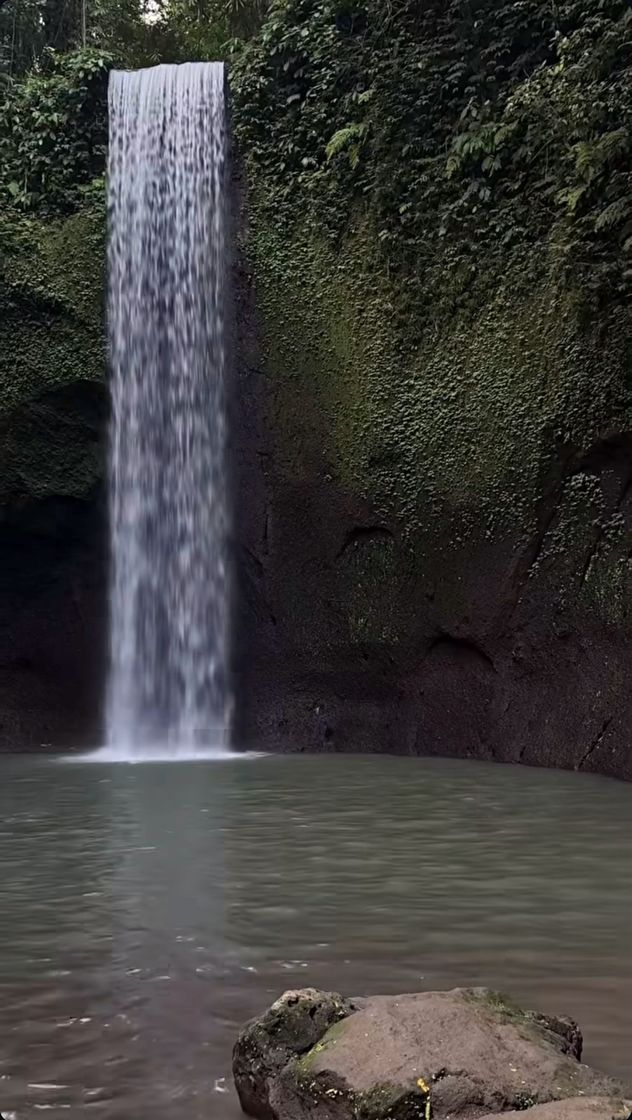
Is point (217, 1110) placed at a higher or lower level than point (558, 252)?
lower

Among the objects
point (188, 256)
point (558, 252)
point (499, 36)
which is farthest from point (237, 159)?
point (558, 252)

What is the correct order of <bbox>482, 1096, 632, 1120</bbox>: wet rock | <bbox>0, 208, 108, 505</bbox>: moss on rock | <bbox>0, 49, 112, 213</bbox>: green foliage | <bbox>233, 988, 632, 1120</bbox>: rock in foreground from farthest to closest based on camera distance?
<bbox>0, 49, 112, 213</bbox>: green foliage → <bbox>0, 208, 108, 505</bbox>: moss on rock → <bbox>233, 988, 632, 1120</bbox>: rock in foreground → <bbox>482, 1096, 632, 1120</bbox>: wet rock

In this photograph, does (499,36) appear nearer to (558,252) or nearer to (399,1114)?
(558,252)

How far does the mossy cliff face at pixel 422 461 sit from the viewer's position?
962 cm

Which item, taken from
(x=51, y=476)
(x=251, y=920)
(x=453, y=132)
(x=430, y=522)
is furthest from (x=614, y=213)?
(x=251, y=920)

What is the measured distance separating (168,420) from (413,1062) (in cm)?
1082

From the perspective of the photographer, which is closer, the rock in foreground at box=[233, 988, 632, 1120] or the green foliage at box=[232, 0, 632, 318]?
the rock in foreground at box=[233, 988, 632, 1120]

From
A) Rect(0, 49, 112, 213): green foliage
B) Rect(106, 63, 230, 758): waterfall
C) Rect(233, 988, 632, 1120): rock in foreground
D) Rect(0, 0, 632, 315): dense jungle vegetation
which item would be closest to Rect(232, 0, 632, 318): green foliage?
Rect(0, 0, 632, 315): dense jungle vegetation

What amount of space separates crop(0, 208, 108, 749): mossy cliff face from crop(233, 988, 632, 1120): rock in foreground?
→ 10721 mm

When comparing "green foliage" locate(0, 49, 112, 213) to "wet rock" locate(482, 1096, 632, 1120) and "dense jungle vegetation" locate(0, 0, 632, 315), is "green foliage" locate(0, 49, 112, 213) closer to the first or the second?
"dense jungle vegetation" locate(0, 0, 632, 315)

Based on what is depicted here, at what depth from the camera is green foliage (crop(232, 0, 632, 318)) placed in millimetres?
9758

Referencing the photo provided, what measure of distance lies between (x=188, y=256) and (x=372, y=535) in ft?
Answer: 13.1

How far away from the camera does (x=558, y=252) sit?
10.1 meters

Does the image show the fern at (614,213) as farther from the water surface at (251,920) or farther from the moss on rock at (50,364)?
the moss on rock at (50,364)
